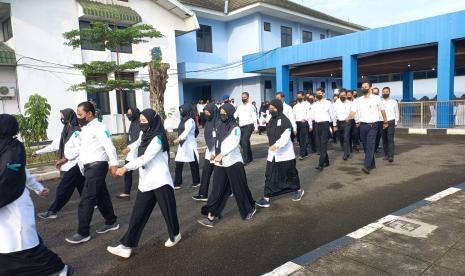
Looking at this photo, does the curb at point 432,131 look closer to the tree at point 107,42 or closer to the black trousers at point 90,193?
the tree at point 107,42

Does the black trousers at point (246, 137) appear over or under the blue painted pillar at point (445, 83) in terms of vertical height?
under

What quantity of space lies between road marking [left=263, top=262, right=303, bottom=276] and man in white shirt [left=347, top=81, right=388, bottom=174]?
4.79 meters

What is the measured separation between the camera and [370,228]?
4453 millimetres

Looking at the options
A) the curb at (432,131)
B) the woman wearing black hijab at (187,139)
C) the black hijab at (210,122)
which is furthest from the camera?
the curb at (432,131)

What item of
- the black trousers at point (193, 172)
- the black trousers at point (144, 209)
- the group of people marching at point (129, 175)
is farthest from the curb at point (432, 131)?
the black trousers at point (144, 209)

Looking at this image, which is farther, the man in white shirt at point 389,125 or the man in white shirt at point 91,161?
the man in white shirt at point 389,125

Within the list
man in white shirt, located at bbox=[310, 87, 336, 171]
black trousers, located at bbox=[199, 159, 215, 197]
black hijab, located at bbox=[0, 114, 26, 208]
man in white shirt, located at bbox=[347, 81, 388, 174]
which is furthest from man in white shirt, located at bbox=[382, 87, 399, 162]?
black hijab, located at bbox=[0, 114, 26, 208]

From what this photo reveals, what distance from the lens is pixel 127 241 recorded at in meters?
4.07

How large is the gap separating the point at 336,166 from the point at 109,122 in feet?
41.0

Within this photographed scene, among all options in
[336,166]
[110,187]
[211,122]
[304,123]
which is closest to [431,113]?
[304,123]

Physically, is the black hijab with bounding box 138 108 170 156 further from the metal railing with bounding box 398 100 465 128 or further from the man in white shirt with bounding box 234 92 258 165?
the metal railing with bounding box 398 100 465 128

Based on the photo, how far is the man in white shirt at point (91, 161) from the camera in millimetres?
4574

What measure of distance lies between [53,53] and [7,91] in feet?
8.08

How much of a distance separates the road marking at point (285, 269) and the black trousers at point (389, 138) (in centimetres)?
640
